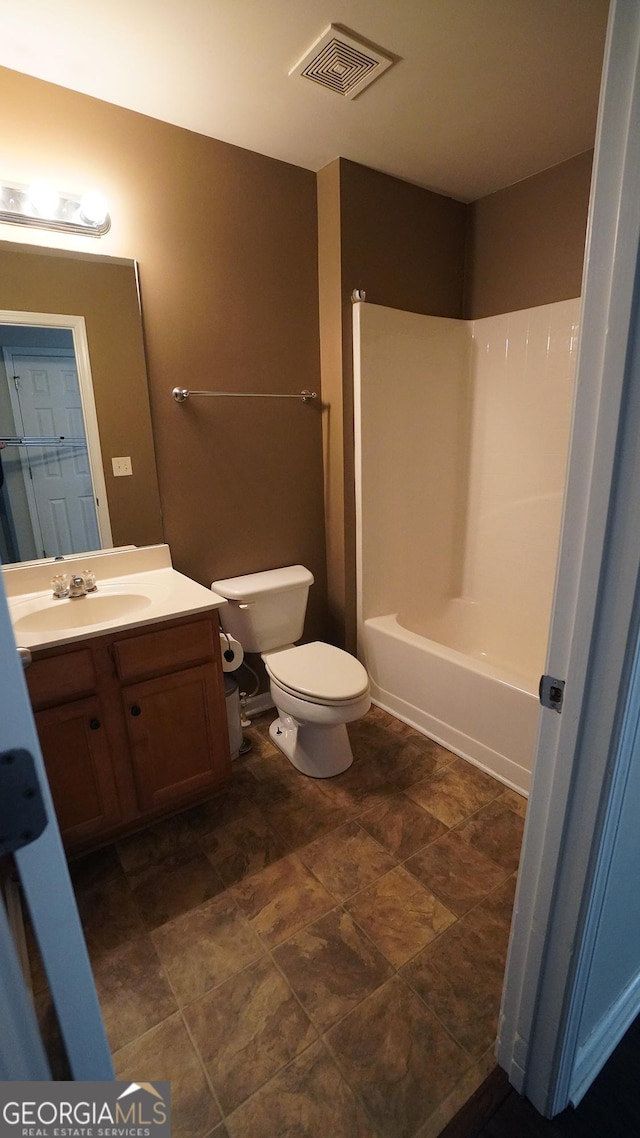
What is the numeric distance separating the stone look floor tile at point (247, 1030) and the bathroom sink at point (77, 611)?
1.03 m

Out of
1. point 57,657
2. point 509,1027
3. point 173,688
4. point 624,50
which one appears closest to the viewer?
point 624,50

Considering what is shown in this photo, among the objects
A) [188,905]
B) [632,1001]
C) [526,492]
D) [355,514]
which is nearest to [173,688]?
[188,905]

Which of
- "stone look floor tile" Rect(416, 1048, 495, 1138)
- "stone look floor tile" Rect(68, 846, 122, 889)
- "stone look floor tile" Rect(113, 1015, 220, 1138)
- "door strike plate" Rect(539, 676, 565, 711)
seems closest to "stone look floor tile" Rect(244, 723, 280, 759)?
"stone look floor tile" Rect(68, 846, 122, 889)

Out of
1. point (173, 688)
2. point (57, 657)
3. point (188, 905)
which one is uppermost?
point (57, 657)

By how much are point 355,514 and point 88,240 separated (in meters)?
1.48

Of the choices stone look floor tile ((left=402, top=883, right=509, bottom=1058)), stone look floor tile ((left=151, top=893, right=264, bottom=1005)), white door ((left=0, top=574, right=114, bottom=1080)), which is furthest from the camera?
stone look floor tile ((left=151, top=893, right=264, bottom=1005))

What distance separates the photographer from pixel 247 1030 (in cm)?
122

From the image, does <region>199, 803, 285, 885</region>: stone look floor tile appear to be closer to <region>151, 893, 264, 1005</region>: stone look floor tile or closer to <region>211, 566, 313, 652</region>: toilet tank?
<region>151, 893, 264, 1005</region>: stone look floor tile

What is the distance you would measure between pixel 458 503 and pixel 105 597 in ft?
6.21

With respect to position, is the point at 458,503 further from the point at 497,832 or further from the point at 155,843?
the point at 155,843

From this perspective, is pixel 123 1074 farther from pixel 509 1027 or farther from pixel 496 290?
pixel 496 290

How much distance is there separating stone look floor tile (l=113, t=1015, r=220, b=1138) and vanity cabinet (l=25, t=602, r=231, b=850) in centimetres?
62

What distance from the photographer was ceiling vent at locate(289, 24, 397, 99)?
1.45m

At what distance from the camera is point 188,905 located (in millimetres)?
1541
